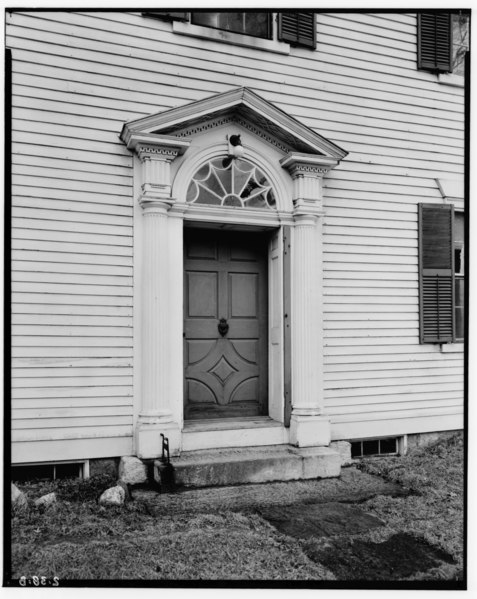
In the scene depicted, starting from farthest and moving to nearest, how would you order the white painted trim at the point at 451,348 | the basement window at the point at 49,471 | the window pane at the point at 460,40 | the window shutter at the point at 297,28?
the window pane at the point at 460,40 → the white painted trim at the point at 451,348 → the window shutter at the point at 297,28 → the basement window at the point at 49,471

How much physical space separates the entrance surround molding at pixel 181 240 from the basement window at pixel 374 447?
2.89 feet

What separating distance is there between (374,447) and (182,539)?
3.32 metres

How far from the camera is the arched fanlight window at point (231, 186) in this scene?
5449 millimetres

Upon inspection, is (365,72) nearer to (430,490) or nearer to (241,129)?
(241,129)

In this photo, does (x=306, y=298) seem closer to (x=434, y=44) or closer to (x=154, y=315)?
(x=154, y=315)

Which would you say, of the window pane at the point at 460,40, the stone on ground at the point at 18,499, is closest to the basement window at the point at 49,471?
the stone on ground at the point at 18,499

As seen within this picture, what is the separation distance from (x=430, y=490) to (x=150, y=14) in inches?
212

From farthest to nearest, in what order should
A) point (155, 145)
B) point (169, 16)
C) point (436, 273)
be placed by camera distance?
1. point (436, 273)
2. point (169, 16)
3. point (155, 145)

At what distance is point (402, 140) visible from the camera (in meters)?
6.55

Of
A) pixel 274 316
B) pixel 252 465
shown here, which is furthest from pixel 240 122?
pixel 252 465

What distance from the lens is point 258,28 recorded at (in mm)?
5953

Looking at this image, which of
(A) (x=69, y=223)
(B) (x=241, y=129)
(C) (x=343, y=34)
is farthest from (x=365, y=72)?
(A) (x=69, y=223)

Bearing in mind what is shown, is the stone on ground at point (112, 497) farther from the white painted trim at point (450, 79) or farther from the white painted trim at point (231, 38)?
the white painted trim at point (450, 79)

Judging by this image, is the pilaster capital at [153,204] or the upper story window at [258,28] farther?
the upper story window at [258,28]
